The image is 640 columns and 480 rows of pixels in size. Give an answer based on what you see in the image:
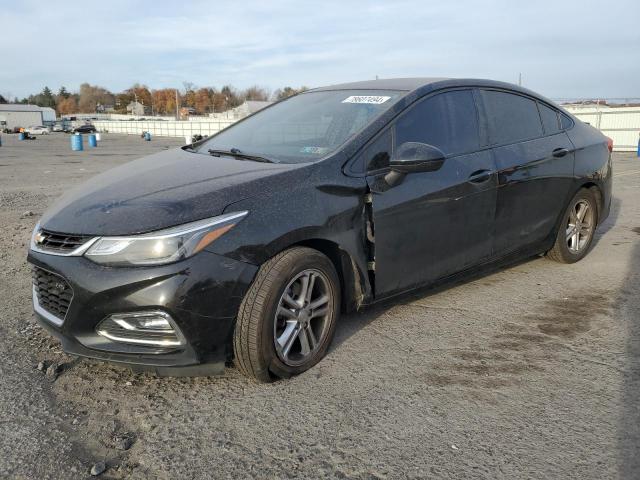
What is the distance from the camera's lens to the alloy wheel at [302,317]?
3.00m

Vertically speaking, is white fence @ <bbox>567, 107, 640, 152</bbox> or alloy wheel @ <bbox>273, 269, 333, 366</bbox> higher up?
white fence @ <bbox>567, 107, 640, 152</bbox>

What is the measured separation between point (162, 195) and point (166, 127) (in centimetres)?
7251

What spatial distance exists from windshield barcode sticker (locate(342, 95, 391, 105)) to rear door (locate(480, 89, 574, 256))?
100cm

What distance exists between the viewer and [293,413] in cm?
273

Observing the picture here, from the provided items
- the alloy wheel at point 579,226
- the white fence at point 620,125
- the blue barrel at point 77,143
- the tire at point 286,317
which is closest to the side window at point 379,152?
the tire at point 286,317

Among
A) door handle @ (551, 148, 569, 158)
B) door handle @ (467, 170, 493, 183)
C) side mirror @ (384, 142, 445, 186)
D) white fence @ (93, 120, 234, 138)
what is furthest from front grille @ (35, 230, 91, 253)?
white fence @ (93, 120, 234, 138)

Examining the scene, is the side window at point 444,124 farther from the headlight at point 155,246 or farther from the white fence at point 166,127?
the white fence at point 166,127

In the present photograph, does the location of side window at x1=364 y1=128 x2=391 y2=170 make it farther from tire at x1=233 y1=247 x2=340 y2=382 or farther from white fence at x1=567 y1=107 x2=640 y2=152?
white fence at x1=567 y1=107 x2=640 y2=152

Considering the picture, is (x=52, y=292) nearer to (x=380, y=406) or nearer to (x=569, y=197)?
(x=380, y=406)

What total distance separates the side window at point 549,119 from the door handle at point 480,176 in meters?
1.20

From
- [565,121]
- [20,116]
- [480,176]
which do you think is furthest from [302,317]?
[20,116]

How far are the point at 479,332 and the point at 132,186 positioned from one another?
243cm

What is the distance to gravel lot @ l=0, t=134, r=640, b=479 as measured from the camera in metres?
2.34

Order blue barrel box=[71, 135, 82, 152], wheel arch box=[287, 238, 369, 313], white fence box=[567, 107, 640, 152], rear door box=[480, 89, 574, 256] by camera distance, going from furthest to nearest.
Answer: blue barrel box=[71, 135, 82, 152]
white fence box=[567, 107, 640, 152]
rear door box=[480, 89, 574, 256]
wheel arch box=[287, 238, 369, 313]
